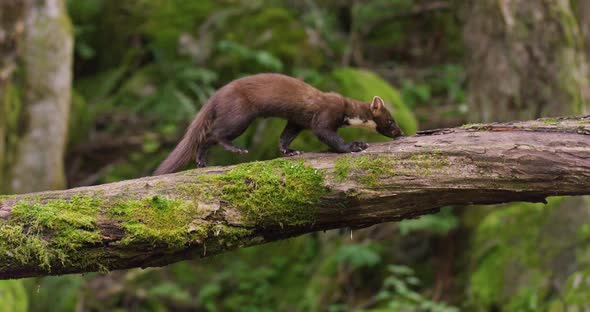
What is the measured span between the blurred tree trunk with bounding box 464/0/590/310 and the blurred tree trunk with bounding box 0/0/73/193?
5561 mm

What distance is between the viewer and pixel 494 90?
9.31 meters

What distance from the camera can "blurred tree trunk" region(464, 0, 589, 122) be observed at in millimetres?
8586

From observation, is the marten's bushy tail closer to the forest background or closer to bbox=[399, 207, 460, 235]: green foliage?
the forest background

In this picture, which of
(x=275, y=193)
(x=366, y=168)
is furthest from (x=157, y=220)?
(x=366, y=168)

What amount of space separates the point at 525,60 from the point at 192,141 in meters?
5.31

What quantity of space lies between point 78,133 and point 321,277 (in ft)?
17.4

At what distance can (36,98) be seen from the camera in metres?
9.34

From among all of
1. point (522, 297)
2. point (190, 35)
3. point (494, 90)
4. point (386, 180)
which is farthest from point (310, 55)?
point (386, 180)

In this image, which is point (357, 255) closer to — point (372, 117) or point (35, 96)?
point (372, 117)

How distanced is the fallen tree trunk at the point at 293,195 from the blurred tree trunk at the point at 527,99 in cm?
269

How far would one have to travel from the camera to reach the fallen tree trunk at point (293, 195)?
366 centimetres

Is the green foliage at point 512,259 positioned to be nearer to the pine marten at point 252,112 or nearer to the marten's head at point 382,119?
the marten's head at point 382,119

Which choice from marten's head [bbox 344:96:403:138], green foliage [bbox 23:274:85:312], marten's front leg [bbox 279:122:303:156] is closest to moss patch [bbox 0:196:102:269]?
marten's front leg [bbox 279:122:303:156]

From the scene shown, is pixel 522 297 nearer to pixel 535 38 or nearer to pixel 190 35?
pixel 535 38
